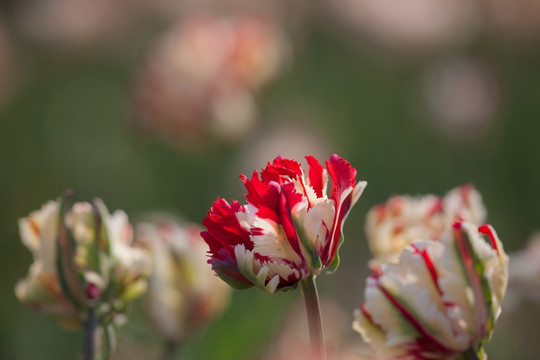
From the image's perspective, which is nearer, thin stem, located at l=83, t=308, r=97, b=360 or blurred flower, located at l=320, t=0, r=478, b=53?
thin stem, located at l=83, t=308, r=97, b=360

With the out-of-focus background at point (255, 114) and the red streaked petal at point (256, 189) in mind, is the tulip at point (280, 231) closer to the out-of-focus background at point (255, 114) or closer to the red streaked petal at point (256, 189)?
the red streaked petal at point (256, 189)

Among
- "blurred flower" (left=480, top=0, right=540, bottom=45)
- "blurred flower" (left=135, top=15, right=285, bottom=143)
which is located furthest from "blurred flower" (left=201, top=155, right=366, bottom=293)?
"blurred flower" (left=480, top=0, right=540, bottom=45)

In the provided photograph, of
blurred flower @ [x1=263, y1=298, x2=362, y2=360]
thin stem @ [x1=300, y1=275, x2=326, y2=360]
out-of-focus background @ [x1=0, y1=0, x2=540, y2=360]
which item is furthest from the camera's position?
out-of-focus background @ [x1=0, y1=0, x2=540, y2=360]

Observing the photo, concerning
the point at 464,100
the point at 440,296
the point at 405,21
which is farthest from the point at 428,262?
the point at 405,21

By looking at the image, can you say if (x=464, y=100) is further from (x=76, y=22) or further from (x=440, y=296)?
(x=440, y=296)

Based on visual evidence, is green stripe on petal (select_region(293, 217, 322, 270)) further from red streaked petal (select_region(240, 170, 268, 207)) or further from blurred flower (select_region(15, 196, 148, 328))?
blurred flower (select_region(15, 196, 148, 328))

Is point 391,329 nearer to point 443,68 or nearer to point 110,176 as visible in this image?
point 110,176

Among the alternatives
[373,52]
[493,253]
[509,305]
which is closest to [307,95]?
[373,52]
